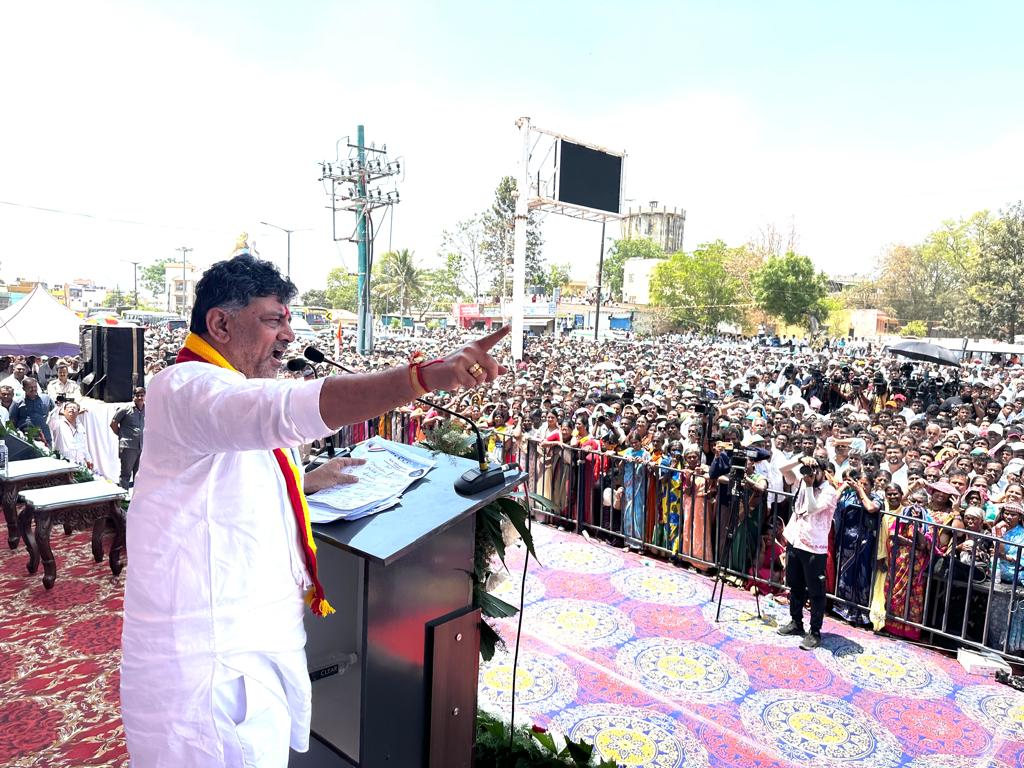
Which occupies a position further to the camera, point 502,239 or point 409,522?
point 502,239

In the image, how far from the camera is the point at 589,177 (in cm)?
1998

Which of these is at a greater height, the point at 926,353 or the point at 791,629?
the point at 926,353

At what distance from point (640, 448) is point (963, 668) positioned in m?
4.01

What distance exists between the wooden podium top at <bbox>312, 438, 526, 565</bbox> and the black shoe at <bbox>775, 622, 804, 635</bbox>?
3.92 m

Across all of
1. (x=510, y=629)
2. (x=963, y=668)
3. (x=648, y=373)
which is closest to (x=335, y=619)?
(x=510, y=629)

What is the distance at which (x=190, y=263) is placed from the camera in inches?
2318

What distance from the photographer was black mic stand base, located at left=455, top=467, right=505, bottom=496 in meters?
1.98

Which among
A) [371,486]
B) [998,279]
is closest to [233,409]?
[371,486]

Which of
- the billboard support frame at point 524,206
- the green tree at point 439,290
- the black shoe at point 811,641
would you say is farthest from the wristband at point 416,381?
the green tree at point 439,290

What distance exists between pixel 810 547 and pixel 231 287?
4791 mm

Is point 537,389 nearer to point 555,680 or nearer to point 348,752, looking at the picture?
point 555,680

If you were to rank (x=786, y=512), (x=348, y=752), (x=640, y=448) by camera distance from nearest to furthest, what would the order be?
1. (x=348, y=752)
2. (x=786, y=512)
3. (x=640, y=448)

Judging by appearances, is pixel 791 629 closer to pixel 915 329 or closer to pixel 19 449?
pixel 19 449

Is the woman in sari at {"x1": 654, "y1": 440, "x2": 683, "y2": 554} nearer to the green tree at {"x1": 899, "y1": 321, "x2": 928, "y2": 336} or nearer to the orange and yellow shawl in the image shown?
the orange and yellow shawl
